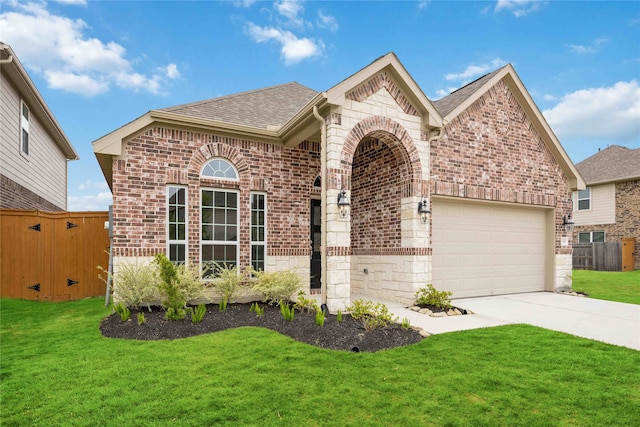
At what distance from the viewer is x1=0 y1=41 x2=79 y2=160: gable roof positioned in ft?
28.7

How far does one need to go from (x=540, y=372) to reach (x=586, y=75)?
1525 centimetres

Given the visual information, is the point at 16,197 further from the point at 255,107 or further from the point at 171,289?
the point at 171,289

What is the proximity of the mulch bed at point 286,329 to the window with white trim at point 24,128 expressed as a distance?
303 inches

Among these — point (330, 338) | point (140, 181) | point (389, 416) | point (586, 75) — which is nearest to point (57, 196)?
point (140, 181)

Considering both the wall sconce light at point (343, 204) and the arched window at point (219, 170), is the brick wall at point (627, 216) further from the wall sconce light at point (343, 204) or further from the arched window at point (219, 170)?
the arched window at point (219, 170)

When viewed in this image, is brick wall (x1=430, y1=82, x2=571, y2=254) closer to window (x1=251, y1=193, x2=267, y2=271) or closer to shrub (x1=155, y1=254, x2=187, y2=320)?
window (x1=251, y1=193, x2=267, y2=271)

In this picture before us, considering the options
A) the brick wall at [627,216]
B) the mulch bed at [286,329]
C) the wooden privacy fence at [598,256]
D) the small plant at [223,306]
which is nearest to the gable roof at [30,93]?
the mulch bed at [286,329]

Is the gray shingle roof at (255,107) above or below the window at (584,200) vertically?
above

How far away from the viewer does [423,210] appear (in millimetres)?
8102

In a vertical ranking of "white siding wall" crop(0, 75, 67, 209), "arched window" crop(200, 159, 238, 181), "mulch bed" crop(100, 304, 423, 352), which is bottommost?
"mulch bed" crop(100, 304, 423, 352)

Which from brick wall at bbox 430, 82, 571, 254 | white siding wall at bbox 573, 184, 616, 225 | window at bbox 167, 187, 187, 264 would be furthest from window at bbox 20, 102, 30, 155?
white siding wall at bbox 573, 184, 616, 225

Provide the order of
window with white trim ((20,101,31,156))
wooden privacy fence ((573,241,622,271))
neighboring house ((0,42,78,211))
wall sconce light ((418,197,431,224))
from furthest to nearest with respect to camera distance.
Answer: wooden privacy fence ((573,241,622,271)) < window with white trim ((20,101,31,156)) < neighboring house ((0,42,78,211)) < wall sconce light ((418,197,431,224))

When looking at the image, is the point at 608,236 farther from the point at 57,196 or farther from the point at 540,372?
the point at 57,196

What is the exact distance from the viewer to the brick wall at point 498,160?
9.41 metres
